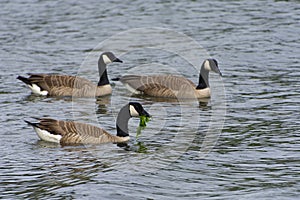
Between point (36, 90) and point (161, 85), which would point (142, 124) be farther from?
point (36, 90)

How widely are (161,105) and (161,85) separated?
109 cm

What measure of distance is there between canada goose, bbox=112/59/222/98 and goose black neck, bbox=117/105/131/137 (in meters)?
4.14

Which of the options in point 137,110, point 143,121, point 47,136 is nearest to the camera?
point 47,136

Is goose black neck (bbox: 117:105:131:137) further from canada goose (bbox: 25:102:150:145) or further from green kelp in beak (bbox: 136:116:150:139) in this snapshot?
green kelp in beak (bbox: 136:116:150:139)

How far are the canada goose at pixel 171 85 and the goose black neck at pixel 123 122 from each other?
4.14m

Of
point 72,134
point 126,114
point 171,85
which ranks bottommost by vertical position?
point 171,85

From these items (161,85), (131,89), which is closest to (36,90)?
(131,89)

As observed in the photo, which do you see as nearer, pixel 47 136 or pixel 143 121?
pixel 47 136

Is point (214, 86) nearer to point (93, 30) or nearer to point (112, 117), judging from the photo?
point (112, 117)

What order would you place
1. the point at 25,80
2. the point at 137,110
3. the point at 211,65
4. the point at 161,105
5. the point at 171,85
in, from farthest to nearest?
the point at 211,65, the point at 171,85, the point at 25,80, the point at 161,105, the point at 137,110

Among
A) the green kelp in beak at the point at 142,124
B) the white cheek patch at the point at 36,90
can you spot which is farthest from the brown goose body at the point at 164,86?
the green kelp in beak at the point at 142,124

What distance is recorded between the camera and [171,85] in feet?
61.2

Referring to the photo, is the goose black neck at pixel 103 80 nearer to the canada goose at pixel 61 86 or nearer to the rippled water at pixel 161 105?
the canada goose at pixel 61 86

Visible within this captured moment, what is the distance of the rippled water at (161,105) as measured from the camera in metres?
11.7
